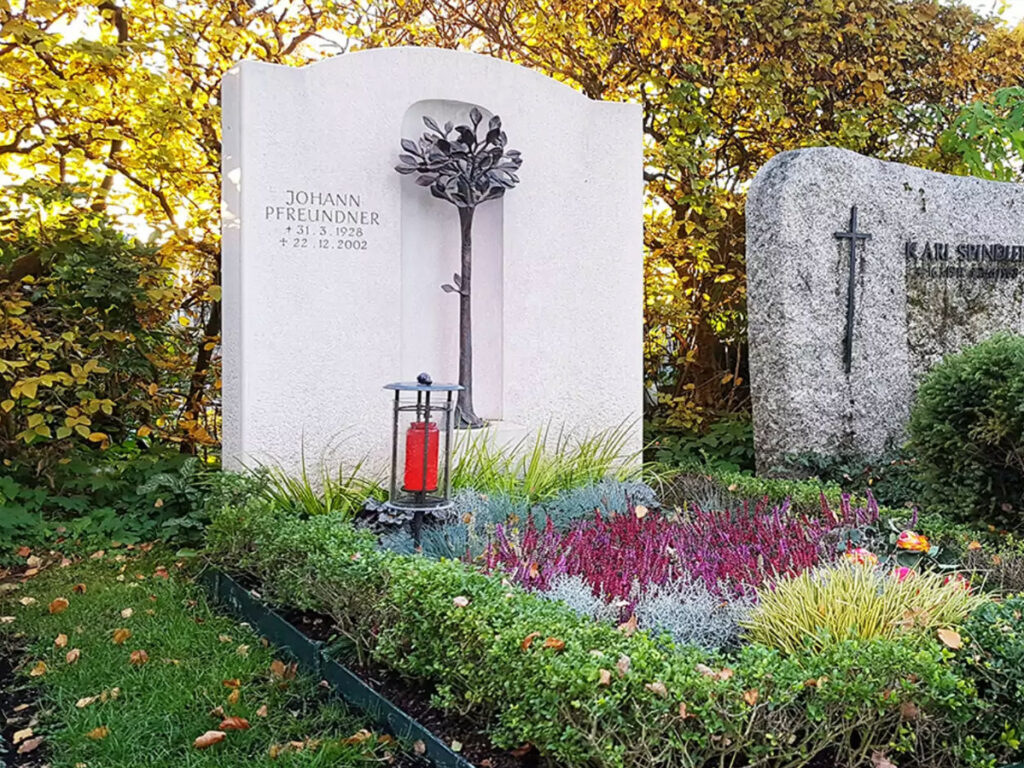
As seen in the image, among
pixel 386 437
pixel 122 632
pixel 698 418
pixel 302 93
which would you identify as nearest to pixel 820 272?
pixel 698 418

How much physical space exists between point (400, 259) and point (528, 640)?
327 centimetres

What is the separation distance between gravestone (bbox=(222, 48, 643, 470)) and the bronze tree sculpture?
0.48 ft

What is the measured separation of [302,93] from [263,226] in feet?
2.47

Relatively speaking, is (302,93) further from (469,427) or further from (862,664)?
(862,664)

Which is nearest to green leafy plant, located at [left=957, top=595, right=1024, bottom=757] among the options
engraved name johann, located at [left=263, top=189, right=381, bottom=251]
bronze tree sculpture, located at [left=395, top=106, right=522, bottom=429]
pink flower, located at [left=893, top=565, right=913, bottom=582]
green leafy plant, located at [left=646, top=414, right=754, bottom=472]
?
pink flower, located at [left=893, top=565, right=913, bottom=582]

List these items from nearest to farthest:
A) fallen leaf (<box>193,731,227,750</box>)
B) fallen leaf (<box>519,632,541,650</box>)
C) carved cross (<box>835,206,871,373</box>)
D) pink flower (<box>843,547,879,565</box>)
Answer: fallen leaf (<box>519,632,541,650</box>), fallen leaf (<box>193,731,227,750</box>), pink flower (<box>843,547,879,565</box>), carved cross (<box>835,206,871,373</box>)

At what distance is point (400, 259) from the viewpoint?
561cm

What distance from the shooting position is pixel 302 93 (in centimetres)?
527

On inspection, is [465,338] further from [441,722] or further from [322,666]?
[441,722]

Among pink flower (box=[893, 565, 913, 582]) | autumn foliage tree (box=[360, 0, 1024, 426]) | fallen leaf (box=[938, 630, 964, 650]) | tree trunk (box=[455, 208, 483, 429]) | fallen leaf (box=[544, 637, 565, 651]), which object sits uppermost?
autumn foliage tree (box=[360, 0, 1024, 426])

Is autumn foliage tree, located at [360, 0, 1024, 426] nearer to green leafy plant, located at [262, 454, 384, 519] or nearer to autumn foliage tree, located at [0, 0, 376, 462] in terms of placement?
autumn foliage tree, located at [0, 0, 376, 462]

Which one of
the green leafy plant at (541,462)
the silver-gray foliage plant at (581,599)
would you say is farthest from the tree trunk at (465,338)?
the silver-gray foliage plant at (581,599)

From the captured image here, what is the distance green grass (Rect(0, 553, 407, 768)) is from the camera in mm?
3078

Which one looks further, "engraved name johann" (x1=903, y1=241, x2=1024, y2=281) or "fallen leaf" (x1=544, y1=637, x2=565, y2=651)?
"engraved name johann" (x1=903, y1=241, x2=1024, y2=281)
